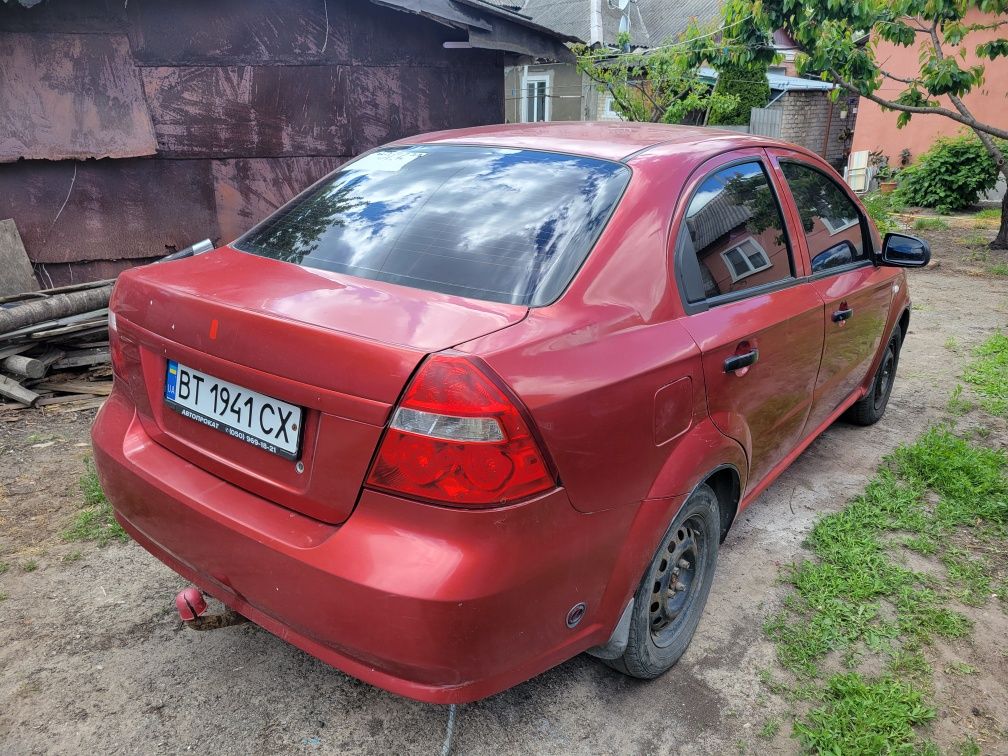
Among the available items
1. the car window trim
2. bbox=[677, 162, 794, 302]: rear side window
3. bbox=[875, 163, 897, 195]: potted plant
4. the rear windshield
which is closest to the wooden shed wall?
the rear windshield

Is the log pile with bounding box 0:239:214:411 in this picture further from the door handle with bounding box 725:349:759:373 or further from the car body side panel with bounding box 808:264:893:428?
the car body side panel with bounding box 808:264:893:428

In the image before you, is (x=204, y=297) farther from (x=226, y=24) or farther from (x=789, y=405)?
(x=226, y=24)

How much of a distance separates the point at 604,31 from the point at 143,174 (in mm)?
22318

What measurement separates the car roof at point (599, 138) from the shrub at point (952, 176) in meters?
13.8

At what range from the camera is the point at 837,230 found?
3.41 m

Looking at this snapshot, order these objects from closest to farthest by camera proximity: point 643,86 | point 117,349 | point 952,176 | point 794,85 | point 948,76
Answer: point 117,349
point 948,76
point 952,176
point 643,86
point 794,85

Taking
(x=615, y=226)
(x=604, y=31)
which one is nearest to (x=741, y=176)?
(x=615, y=226)

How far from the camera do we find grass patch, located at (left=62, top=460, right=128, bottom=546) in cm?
313

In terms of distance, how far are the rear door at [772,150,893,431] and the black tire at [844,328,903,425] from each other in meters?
0.45

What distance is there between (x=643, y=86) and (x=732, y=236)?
44.5ft

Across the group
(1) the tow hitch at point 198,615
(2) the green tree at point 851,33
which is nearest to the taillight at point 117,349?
(1) the tow hitch at point 198,615

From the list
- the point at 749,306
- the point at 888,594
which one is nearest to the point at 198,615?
the point at 749,306

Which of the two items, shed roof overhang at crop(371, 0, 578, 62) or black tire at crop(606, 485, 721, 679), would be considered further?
shed roof overhang at crop(371, 0, 578, 62)

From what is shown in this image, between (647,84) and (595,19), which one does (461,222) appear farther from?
(595,19)
